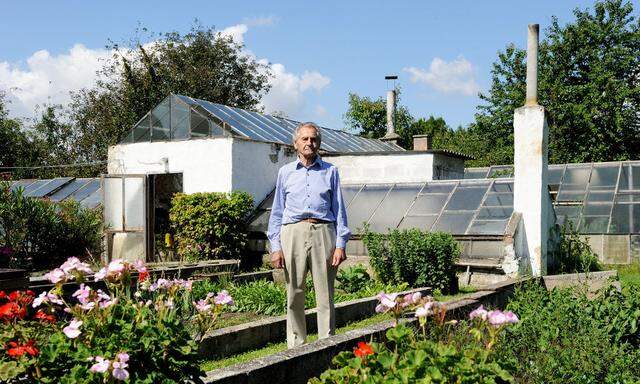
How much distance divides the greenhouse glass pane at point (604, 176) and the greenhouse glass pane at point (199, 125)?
33.8 feet

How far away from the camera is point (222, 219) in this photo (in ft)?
45.5

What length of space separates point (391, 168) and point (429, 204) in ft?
11.3

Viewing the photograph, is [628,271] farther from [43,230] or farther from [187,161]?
[43,230]

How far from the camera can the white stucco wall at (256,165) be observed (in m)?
14.6

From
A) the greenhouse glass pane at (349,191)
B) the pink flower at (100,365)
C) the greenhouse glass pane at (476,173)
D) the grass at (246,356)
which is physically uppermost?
the greenhouse glass pane at (476,173)

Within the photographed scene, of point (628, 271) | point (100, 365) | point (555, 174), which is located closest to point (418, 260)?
point (628, 271)

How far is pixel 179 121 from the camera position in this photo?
1525cm

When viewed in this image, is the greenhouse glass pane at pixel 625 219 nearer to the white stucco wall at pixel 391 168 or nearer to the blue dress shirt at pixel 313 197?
the white stucco wall at pixel 391 168

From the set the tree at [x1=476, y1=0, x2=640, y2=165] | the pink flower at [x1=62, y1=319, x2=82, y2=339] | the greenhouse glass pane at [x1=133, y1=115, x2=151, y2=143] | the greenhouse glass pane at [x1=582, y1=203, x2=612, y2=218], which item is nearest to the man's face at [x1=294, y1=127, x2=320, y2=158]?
the pink flower at [x1=62, y1=319, x2=82, y2=339]

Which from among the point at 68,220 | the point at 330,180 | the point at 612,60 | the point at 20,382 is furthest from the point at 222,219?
the point at 612,60

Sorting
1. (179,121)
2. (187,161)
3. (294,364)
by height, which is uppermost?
(179,121)

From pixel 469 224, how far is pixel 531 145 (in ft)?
6.28

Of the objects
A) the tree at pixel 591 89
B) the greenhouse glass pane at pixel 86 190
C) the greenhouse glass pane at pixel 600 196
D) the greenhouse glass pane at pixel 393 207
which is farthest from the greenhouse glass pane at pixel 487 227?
the tree at pixel 591 89

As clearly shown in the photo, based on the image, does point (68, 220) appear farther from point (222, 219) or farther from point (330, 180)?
point (330, 180)
